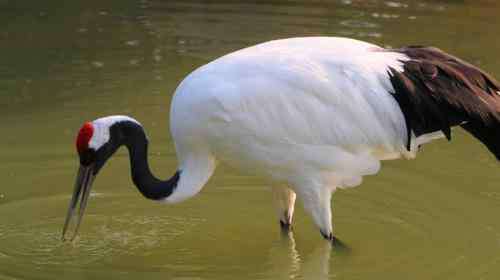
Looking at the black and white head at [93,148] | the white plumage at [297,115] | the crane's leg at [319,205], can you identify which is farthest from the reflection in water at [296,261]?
the black and white head at [93,148]

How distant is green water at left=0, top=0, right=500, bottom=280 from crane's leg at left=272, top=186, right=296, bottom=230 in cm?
10

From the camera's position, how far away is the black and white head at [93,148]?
23.5 ft

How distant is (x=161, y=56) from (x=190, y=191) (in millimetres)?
4057

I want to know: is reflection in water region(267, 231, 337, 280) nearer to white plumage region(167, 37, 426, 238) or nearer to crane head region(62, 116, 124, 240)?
white plumage region(167, 37, 426, 238)

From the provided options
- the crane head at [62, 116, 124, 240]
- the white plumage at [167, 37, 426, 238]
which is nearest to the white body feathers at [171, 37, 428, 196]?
the white plumage at [167, 37, 426, 238]

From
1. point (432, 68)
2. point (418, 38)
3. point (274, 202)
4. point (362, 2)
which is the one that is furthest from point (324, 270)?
point (362, 2)

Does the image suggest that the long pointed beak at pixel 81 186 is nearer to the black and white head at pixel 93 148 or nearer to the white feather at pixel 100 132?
the black and white head at pixel 93 148

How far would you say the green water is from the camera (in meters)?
7.24

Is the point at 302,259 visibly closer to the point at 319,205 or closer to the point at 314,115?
the point at 319,205

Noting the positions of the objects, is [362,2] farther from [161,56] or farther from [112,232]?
[112,232]

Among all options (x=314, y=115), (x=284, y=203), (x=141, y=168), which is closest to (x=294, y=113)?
(x=314, y=115)

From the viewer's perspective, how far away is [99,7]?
13.2 meters

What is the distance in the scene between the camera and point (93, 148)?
23.6 feet

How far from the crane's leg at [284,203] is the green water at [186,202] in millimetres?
105
